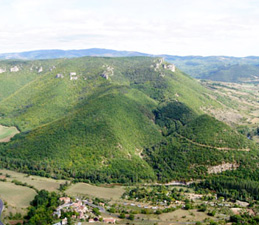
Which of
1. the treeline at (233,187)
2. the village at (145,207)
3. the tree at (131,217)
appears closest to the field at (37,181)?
the village at (145,207)

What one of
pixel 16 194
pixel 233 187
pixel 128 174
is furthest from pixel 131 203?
pixel 233 187

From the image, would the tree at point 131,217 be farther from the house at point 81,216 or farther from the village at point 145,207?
the house at point 81,216

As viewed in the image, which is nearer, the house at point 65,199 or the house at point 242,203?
the house at point 65,199

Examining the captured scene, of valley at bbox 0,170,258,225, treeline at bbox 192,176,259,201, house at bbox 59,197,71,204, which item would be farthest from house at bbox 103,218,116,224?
treeline at bbox 192,176,259,201

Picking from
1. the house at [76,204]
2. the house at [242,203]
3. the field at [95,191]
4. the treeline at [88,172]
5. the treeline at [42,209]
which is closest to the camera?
the treeline at [42,209]

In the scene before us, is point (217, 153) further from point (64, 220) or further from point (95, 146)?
point (64, 220)

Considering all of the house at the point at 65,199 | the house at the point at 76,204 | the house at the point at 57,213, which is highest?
the house at the point at 76,204

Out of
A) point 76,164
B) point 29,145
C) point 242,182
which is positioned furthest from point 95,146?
point 242,182
